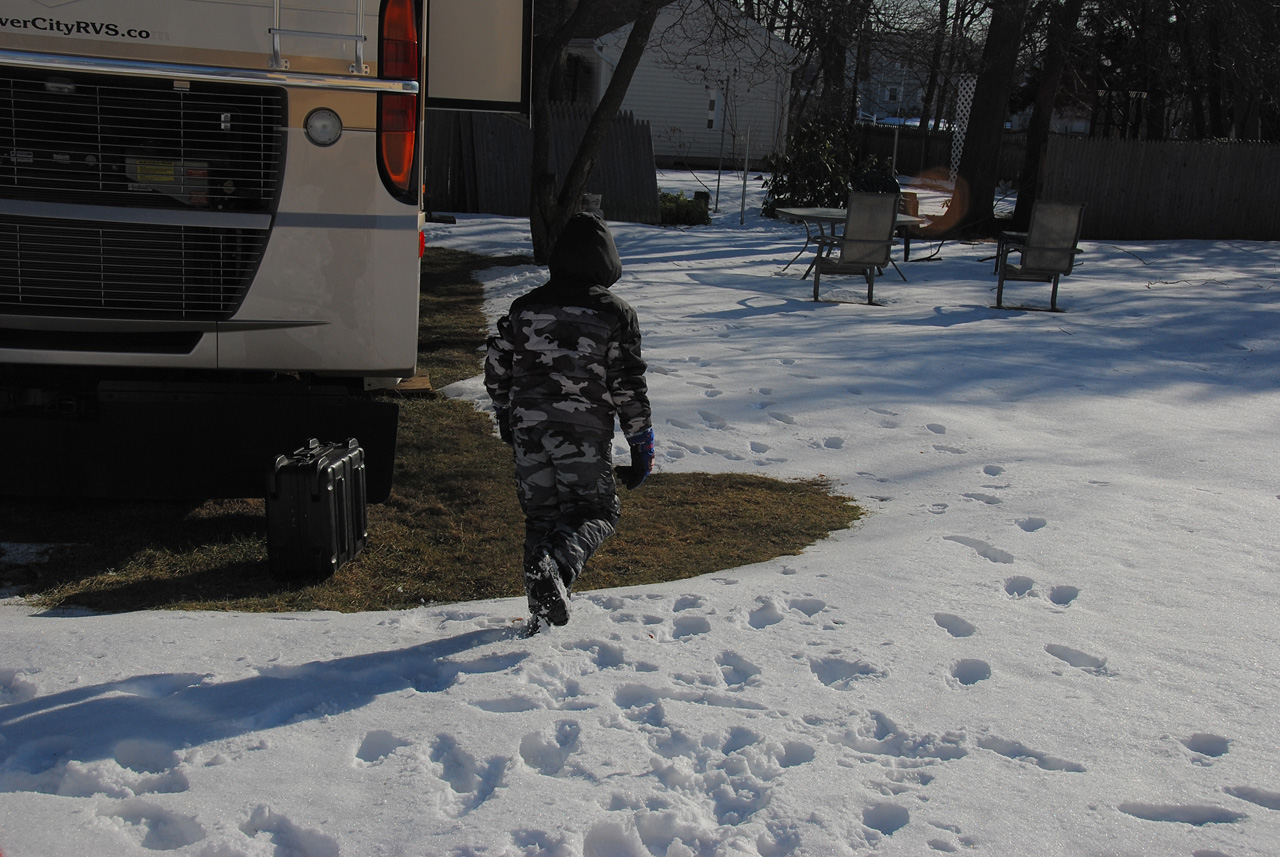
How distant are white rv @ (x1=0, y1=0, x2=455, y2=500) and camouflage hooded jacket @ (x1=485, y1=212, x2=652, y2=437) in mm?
1021

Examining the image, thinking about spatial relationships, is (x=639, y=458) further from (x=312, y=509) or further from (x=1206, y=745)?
(x=1206, y=745)

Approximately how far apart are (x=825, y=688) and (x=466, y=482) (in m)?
2.99

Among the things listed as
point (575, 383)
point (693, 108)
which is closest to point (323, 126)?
point (575, 383)

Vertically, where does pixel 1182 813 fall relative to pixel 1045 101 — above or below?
below

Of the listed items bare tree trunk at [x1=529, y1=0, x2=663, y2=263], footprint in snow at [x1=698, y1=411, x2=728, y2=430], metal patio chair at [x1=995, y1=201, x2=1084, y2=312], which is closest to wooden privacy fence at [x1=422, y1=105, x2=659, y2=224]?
bare tree trunk at [x1=529, y1=0, x2=663, y2=263]

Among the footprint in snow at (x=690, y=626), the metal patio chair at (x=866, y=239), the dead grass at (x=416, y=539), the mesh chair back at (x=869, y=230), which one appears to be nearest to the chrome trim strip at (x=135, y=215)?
the dead grass at (x=416, y=539)

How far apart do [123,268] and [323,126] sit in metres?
1.01

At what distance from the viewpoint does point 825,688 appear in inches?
128

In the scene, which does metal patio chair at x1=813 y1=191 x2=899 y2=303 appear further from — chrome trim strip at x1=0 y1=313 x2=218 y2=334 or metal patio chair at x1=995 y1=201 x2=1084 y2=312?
chrome trim strip at x1=0 y1=313 x2=218 y2=334

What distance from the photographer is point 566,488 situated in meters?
3.81

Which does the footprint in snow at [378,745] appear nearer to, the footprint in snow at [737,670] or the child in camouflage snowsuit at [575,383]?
the child in camouflage snowsuit at [575,383]

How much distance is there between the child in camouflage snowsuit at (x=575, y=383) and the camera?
3699 millimetres

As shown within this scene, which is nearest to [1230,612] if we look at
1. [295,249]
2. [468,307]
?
[295,249]

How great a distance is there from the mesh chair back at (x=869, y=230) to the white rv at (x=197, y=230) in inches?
321
